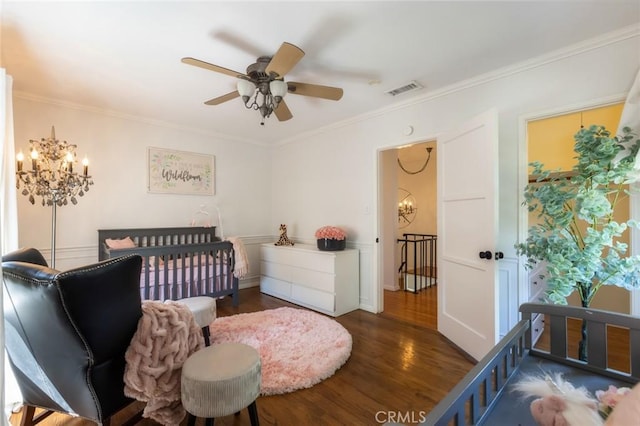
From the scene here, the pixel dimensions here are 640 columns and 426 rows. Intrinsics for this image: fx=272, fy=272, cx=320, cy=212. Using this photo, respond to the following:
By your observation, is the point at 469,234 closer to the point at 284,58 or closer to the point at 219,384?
the point at 284,58

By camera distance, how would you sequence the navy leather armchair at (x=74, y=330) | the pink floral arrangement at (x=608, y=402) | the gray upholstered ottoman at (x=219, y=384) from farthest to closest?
1. the gray upholstered ottoman at (x=219, y=384)
2. the navy leather armchair at (x=74, y=330)
3. the pink floral arrangement at (x=608, y=402)

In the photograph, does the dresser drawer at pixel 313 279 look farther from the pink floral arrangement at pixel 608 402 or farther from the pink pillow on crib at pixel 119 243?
the pink floral arrangement at pixel 608 402

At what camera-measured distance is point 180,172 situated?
387 centimetres

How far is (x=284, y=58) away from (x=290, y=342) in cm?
224

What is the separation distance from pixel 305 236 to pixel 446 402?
3.64 m

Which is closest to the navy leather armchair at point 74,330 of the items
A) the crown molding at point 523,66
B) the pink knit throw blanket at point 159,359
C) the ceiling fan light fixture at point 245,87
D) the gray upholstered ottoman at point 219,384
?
the pink knit throw blanket at point 159,359

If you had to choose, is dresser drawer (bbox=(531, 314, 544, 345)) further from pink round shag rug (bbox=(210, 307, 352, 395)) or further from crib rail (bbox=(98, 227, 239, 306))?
crib rail (bbox=(98, 227, 239, 306))

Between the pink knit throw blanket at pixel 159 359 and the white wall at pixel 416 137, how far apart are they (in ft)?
7.20

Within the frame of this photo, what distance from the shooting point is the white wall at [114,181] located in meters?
2.92

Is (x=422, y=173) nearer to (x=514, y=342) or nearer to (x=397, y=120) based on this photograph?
(x=397, y=120)

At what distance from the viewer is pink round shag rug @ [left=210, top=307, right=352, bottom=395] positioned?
195cm

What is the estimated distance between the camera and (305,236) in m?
4.28

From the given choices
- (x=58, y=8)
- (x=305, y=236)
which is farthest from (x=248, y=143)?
(x=58, y=8)

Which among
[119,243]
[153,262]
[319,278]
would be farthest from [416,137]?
[119,243]
